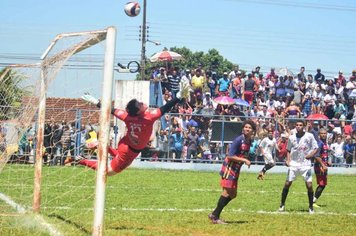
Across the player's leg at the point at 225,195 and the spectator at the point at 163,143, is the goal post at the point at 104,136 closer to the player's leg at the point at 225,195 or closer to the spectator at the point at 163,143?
the player's leg at the point at 225,195

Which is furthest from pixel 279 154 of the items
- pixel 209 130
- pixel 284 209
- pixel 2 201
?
pixel 2 201

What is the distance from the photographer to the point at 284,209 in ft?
48.3

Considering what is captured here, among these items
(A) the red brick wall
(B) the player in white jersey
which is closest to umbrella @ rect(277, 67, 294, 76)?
(B) the player in white jersey

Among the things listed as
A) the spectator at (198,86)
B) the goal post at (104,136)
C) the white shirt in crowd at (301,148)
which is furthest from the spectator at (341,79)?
the goal post at (104,136)

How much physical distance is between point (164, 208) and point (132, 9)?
4.14m

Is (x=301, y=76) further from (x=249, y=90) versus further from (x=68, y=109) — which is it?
(x=68, y=109)

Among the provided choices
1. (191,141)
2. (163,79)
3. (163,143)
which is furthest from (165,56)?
(191,141)

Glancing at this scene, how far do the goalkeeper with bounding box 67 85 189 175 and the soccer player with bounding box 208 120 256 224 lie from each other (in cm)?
138

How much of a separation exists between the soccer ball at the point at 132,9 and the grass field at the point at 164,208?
356 cm

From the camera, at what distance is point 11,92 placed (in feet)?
39.4

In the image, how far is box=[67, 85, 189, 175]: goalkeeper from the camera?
37.1 ft

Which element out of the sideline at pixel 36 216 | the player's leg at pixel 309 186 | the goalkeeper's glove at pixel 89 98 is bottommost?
the sideline at pixel 36 216

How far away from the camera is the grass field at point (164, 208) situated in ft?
36.2

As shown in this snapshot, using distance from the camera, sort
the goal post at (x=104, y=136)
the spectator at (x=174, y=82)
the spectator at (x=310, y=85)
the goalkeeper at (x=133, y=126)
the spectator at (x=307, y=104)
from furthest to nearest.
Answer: the spectator at (x=310, y=85) → the spectator at (x=307, y=104) → the spectator at (x=174, y=82) → the goalkeeper at (x=133, y=126) → the goal post at (x=104, y=136)
